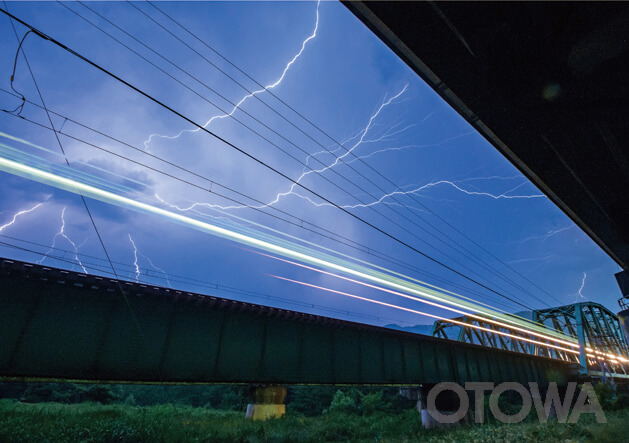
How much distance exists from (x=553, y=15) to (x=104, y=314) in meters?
15.0

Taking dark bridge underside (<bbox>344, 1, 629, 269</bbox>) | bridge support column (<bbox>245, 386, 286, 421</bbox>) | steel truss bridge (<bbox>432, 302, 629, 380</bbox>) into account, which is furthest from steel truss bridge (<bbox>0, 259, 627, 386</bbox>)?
steel truss bridge (<bbox>432, 302, 629, 380</bbox>)

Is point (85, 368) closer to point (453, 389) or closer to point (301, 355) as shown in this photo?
point (301, 355)

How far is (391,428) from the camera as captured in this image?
3278 cm

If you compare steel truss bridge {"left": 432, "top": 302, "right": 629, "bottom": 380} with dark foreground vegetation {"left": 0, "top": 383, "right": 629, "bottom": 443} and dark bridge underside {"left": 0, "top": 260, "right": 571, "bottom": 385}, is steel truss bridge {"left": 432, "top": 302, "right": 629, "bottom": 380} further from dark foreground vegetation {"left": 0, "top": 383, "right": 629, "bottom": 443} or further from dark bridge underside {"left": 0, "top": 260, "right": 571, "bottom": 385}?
dark bridge underside {"left": 0, "top": 260, "right": 571, "bottom": 385}

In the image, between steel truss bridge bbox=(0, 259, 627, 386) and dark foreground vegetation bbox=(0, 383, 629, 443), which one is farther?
dark foreground vegetation bbox=(0, 383, 629, 443)

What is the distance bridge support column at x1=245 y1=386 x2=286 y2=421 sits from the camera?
2503 cm

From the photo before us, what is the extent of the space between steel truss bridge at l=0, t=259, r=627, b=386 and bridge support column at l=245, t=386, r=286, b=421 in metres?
9.63

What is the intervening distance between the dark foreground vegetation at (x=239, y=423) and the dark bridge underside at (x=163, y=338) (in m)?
6.54

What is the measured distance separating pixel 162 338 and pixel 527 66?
48.3ft

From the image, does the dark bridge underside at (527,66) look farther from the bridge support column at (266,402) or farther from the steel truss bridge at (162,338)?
the bridge support column at (266,402)

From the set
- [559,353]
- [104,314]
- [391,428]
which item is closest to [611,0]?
[104,314]

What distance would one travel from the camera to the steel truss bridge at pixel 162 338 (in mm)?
10531

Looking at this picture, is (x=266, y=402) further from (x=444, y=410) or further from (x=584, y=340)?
(x=584, y=340)

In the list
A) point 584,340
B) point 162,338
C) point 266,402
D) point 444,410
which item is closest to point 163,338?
point 162,338
